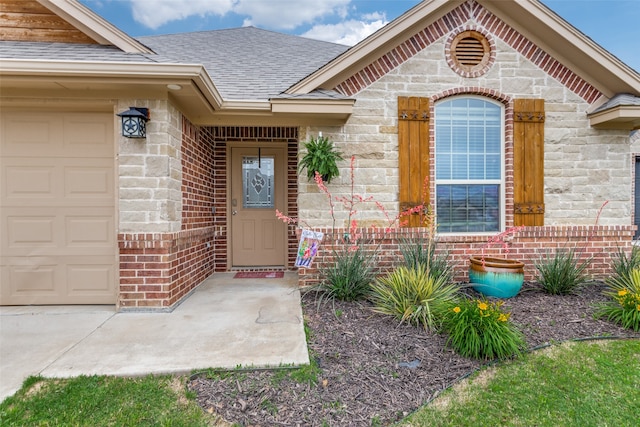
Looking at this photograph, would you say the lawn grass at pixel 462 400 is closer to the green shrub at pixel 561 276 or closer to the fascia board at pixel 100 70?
the green shrub at pixel 561 276

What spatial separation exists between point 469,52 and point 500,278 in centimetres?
334

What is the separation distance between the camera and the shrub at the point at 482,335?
2.65 m

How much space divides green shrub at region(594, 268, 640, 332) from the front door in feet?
15.1

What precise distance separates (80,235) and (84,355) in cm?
181

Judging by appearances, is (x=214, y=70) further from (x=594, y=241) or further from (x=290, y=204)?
(x=594, y=241)

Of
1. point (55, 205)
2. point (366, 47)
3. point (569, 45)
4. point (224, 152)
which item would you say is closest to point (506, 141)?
point (569, 45)

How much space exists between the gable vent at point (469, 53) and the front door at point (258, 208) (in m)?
3.19

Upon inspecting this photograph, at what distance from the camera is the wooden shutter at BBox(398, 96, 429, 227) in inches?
185

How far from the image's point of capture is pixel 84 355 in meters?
2.66

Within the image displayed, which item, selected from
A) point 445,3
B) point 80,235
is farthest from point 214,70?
point 445,3

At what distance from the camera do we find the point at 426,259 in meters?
4.06

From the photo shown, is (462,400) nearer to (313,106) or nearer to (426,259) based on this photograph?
(426,259)

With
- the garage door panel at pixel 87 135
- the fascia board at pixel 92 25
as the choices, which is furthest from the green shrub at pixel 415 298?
the fascia board at pixel 92 25

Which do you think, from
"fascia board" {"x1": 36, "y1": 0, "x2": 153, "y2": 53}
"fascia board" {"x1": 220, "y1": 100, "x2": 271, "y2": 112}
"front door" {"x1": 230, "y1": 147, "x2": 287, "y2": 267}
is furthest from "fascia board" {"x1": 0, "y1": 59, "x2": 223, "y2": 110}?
"front door" {"x1": 230, "y1": 147, "x2": 287, "y2": 267}
